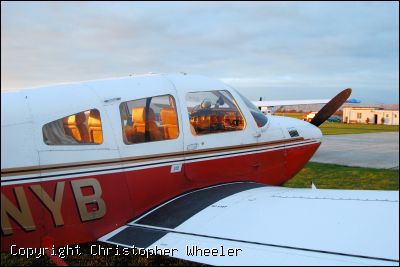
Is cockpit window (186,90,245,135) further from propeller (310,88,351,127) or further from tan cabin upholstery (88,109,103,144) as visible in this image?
propeller (310,88,351,127)

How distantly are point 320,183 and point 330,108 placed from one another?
3.28 meters

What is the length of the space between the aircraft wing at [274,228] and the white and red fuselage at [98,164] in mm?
264

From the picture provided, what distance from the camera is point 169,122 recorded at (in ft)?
14.5

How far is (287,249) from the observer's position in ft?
9.36

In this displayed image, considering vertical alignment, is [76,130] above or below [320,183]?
→ above

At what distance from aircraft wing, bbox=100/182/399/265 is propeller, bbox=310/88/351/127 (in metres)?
2.84

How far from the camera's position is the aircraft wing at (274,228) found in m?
2.75

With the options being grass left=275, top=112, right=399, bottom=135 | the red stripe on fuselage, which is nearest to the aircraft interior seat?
the red stripe on fuselage

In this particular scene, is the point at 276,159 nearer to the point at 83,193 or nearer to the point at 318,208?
the point at 318,208

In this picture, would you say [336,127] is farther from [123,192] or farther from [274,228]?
[123,192]

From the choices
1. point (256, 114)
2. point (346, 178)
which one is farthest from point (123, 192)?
point (346, 178)

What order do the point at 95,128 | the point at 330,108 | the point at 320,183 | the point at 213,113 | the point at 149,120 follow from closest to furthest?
the point at 95,128, the point at 149,120, the point at 213,113, the point at 330,108, the point at 320,183

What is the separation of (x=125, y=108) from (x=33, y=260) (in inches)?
90.9

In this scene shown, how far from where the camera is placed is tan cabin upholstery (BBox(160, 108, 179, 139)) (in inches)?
172
